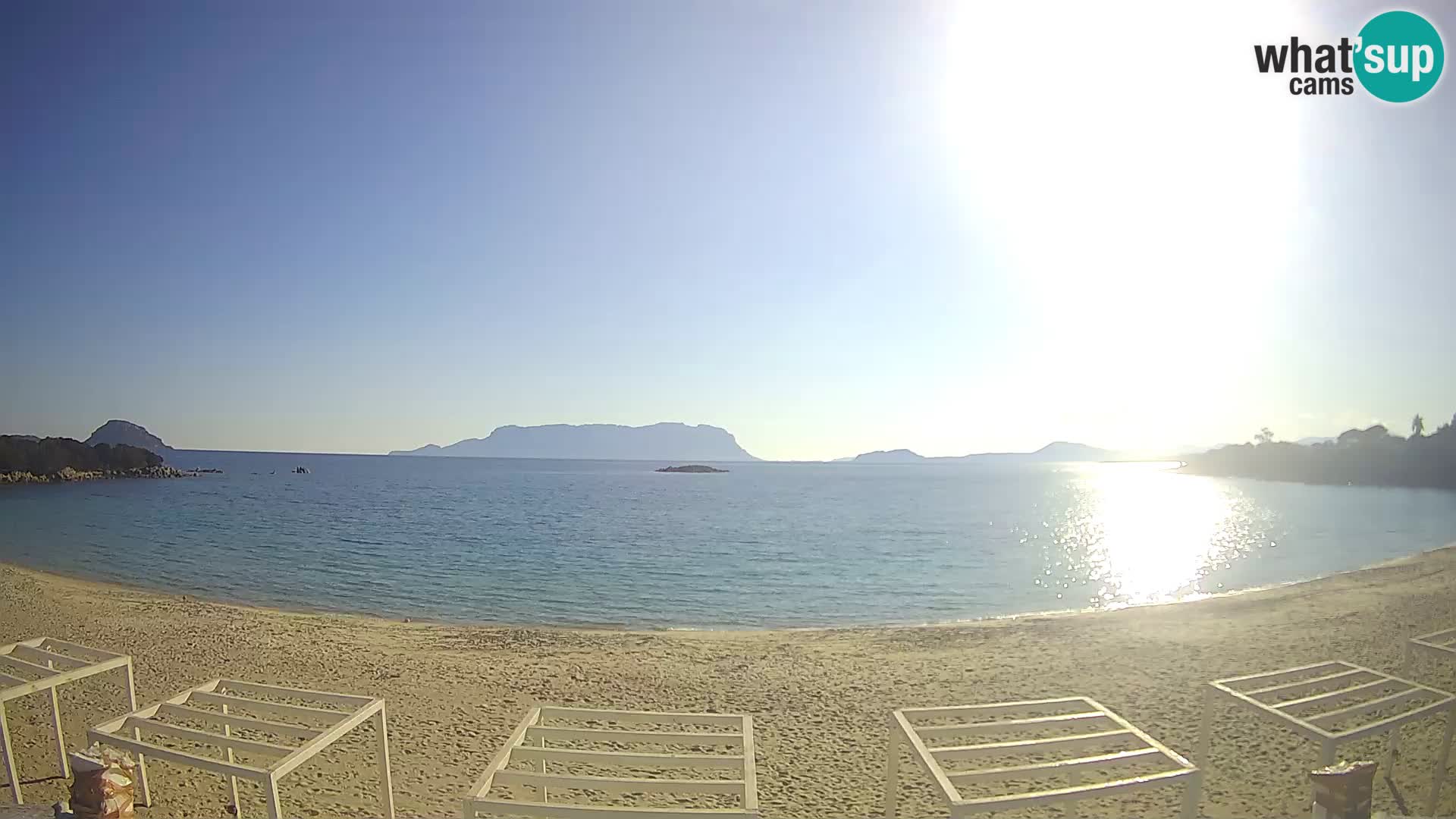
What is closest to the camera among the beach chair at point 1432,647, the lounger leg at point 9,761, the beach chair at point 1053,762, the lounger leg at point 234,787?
the beach chair at point 1053,762

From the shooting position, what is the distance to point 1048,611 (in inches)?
742

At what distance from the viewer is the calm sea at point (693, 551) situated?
19.9 metres

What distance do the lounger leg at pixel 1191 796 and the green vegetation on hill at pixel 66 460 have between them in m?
108

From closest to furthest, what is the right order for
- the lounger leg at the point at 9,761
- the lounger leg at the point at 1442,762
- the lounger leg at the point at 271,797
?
the lounger leg at the point at 271,797
the lounger leg at the point at 1442,762
the lounger leg at the point at 9,761

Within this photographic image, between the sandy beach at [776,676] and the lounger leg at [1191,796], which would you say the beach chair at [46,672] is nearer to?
the sandy beach at [776,676]

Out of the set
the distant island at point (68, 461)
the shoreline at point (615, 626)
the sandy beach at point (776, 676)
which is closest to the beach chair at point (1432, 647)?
the sandy beach at point (776, 676)

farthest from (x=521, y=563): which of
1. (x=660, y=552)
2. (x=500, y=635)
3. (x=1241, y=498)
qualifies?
(x=1241, y=498)

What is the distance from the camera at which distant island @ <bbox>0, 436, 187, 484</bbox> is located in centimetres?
7600

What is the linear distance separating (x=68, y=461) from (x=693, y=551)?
326 feet

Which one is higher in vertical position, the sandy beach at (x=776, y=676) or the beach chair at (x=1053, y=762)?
the beach chair at (x=1053, y=762)

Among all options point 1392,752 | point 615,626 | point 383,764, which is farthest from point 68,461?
point 1392,752

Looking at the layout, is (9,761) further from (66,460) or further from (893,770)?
(66,460)

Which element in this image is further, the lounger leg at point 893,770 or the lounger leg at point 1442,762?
the lounger leg at point 1442,762

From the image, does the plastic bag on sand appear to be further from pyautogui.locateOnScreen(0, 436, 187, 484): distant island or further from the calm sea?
pyautogui.locateOnScreen(0, 436, 187, 484): distant island
